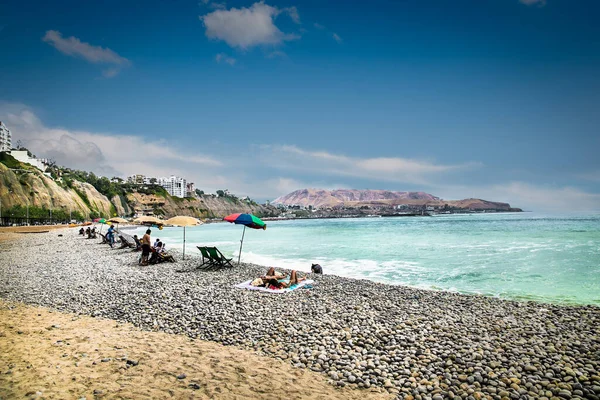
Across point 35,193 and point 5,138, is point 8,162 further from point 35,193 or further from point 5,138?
point 5,138

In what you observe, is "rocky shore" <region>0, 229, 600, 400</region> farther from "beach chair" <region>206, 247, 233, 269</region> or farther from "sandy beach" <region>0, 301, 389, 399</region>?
"beach chair" <region>206, 247, 233, 269</region>

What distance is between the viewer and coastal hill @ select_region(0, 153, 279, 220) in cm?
6284

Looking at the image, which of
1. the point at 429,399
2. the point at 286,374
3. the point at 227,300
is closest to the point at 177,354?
the point at 286,374

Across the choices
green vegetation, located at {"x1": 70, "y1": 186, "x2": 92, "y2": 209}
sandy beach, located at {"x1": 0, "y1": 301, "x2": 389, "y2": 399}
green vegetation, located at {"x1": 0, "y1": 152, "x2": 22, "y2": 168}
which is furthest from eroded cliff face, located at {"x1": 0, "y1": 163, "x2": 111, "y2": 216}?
sandy beach, located at {"x1": 0, "y1": 301, "x2": 389, "y2": 399}

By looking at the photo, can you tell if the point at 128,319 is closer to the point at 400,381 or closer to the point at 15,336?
the point at 15,336

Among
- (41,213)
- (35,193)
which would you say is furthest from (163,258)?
(35,193)

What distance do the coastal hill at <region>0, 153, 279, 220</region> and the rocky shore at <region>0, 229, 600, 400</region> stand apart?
69119 millimetres

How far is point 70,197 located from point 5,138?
2951 inches

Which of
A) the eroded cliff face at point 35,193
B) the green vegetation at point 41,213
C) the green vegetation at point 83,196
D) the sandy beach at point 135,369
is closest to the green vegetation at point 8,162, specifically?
the green vegetation at point 83,196

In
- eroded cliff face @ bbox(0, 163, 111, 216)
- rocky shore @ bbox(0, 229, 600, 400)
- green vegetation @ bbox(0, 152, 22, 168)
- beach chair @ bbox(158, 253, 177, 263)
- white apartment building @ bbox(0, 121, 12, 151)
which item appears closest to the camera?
rocky shore @ bbox(0, 229, 600, 400)

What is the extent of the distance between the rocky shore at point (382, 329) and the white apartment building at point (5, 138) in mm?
145324

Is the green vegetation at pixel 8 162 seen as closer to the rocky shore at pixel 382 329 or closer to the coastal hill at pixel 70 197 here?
the coastal hill at pixel 70 197

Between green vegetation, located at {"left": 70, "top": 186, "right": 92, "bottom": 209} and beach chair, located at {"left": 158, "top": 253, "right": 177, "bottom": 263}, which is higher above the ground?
green vegetation, located at {"left": 70, "top": 186, "right": 92, "bottom": 209}

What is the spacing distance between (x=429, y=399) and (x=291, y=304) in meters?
4.38
